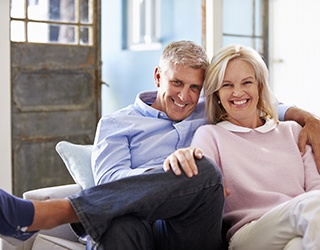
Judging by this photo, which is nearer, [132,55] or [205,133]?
[205,133]

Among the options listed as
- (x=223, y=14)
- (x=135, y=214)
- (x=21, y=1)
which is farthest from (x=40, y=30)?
(x=135, y=214)

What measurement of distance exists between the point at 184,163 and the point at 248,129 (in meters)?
0.51

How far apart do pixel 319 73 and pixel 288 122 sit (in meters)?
2.38

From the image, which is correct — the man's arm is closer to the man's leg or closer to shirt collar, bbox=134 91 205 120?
shirt collar, bbox=134 91 205 120

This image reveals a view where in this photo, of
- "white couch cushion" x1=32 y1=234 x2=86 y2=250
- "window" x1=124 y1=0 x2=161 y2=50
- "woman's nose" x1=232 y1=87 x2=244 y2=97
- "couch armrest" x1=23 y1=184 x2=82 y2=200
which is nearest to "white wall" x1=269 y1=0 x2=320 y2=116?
"window" x1=124 y1=0 x2=161 y2=50

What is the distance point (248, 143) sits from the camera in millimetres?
1985

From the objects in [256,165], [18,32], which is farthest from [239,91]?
[18,32]

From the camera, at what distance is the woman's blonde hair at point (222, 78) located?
2.00 meters

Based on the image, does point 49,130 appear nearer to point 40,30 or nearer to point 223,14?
point 40,30

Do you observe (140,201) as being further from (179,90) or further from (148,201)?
(179,90)

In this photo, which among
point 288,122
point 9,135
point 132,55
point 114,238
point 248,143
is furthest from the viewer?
point 132,55

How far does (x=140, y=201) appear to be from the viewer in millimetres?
1575

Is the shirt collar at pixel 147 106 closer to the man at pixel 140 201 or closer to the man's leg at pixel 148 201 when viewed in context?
the man at pixel 140 201

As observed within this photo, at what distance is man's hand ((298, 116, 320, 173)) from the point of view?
79.0 inches
